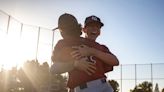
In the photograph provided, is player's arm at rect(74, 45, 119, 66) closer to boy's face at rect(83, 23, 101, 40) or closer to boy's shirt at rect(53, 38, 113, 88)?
boy's shirt at rect(53, 38, 113, 88)

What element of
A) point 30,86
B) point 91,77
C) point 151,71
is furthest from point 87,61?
point 30,86

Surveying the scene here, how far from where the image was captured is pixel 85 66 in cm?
263

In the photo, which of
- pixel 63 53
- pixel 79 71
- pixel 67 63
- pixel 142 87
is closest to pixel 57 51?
pixel 63 53

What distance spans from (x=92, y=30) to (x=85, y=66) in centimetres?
45

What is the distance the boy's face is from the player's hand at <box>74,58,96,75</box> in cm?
34

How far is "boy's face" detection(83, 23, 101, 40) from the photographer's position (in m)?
2.92

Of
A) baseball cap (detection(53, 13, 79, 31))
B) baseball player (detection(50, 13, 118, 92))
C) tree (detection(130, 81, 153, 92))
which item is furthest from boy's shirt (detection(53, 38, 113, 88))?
tree (detection(130, 81, 153, 92))

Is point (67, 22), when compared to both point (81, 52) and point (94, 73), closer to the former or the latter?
point (81, 52)

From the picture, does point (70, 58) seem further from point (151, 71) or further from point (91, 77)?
point (151, 71)

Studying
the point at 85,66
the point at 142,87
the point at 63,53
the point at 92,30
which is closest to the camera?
the point at 85,66

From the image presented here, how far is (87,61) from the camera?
2.70m

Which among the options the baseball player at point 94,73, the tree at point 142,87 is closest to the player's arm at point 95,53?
the baseball player at point 94,73

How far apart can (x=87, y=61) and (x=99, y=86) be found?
0.82 feet

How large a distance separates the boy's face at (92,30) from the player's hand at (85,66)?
0.34 metres
